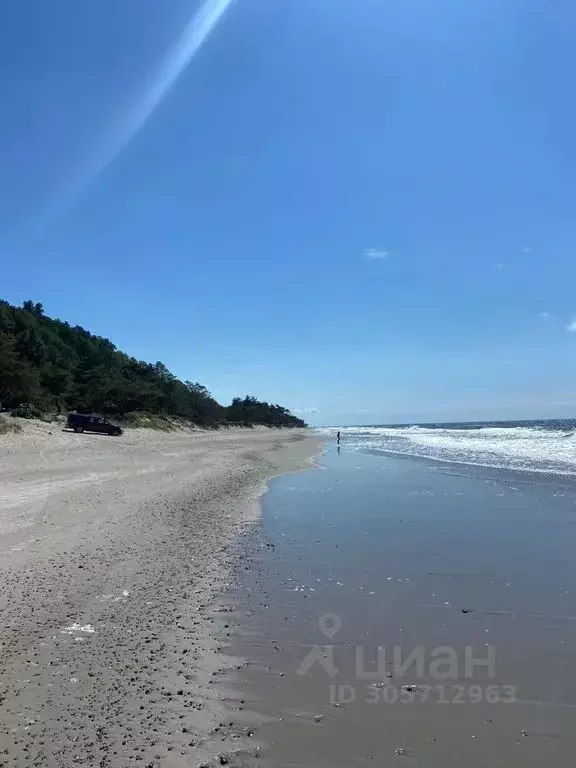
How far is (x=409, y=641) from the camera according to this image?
6012mm

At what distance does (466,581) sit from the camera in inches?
317

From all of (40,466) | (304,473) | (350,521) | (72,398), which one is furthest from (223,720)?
(72,398)

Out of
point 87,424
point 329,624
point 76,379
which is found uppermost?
point 76,379

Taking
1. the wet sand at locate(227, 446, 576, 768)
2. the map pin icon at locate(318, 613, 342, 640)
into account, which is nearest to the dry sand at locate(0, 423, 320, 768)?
the wet sand at locate(227, 446, 576, 768)

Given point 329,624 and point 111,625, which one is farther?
point 329,624

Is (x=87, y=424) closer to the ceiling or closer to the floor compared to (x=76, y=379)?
closer to the floor

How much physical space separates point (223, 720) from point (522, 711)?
8.42ft

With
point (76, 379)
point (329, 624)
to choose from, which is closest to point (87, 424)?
point (76, 379)

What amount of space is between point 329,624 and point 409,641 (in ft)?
3.36

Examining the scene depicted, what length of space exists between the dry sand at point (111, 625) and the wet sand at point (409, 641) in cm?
54

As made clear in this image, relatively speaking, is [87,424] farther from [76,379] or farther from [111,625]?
[111,625]

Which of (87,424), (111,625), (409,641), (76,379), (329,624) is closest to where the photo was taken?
(409,641)

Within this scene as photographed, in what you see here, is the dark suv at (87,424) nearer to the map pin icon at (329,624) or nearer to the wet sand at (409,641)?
the wet sand at (409,641)

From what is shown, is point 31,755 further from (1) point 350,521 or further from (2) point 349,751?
(1) point 350,521
